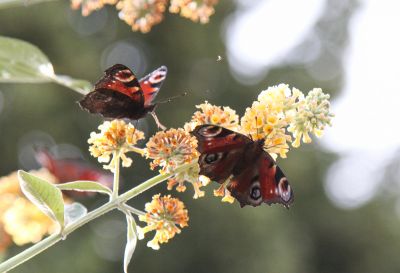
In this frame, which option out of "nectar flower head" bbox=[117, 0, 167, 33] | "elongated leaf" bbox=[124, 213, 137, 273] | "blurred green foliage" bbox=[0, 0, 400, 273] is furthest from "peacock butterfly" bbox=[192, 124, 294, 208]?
"blurred green foliage" bbox=[0, 0, 400, 273]

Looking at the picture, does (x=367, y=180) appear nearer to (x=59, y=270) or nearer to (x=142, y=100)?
(x=59, y=270)

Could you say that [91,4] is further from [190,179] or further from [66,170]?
[66,170]

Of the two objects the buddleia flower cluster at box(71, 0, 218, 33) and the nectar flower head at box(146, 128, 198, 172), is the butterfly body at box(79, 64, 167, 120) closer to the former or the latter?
the buddleia flower cluster at box(71, 0, 218, 33)

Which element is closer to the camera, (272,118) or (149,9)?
(272,118)

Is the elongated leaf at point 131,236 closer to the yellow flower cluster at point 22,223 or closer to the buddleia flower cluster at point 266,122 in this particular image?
the buddleia flower cluster at point 266,122

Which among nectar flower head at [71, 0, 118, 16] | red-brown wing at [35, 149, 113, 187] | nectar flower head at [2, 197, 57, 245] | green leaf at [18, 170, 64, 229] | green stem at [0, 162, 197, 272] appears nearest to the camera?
green stem at [0, 162, 197, 272]

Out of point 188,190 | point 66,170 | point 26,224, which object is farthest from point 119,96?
point 188,190
